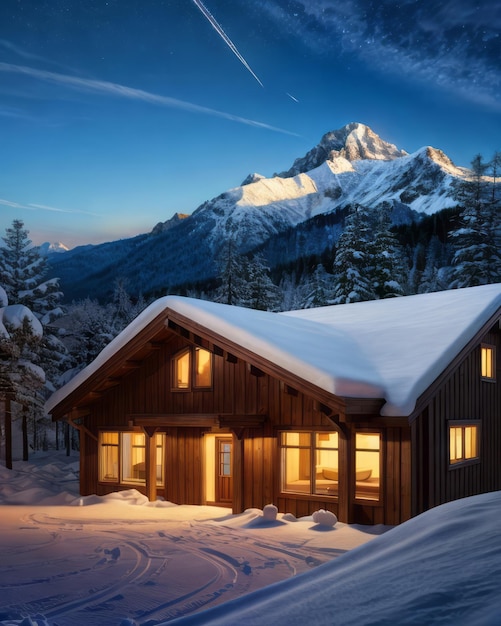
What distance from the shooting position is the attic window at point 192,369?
15.9 meters

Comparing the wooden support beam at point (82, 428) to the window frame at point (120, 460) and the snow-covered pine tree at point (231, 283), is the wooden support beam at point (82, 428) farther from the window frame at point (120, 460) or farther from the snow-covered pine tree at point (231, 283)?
the snow-covered pine tree at point (231, 283)

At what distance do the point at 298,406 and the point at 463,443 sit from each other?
3988mm

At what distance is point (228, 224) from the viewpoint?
161 meters

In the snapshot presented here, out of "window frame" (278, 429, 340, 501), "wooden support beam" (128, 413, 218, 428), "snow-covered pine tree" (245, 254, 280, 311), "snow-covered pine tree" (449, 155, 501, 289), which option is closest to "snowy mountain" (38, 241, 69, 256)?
"snow-covered pine tree" (245, 254, 280, 311)

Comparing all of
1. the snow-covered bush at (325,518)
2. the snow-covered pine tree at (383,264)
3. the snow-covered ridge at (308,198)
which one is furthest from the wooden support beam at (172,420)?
the snow-covered ridge at (308,198)

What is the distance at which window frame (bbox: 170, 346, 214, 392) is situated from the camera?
15656mm

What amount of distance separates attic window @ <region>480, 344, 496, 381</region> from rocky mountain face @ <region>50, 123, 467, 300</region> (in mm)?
109390

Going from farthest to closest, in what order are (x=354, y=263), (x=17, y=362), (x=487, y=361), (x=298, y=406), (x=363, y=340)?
(x=354, y=263), (x=17, y=362), (x=487, y=361), (x=363, y=340), (x=298, y=406)

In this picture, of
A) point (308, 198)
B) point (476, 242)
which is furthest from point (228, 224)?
point (476, 242)

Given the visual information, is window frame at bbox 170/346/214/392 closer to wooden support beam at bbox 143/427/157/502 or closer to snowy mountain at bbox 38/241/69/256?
wooden support beam at bbox 143/427/157/502

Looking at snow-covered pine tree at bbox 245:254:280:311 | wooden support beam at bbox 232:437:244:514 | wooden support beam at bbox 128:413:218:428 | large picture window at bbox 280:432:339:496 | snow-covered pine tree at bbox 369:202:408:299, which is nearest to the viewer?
large picture window at bbox 280:432:339:496

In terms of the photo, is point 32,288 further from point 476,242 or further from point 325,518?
point 325,518

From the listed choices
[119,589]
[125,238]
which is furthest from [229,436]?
[125,238]

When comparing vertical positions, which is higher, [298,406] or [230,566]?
[298,406]
